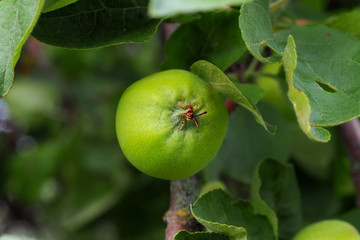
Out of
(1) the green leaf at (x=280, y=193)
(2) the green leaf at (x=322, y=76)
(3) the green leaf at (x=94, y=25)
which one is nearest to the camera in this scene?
(2) the green leaf at (x=322, y=76)

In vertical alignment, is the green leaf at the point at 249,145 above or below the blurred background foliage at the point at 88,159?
above

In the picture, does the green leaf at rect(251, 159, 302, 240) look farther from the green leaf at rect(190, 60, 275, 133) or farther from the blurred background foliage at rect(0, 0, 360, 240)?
the blurred background foliage at rect(0, 0, 360, 240)

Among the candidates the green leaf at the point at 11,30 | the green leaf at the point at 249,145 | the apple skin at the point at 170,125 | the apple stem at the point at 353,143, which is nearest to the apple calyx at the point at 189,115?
the apple skin at the point at 170,125

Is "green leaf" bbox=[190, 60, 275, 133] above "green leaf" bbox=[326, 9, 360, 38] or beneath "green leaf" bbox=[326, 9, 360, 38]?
above

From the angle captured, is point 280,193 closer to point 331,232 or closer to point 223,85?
point 331,232

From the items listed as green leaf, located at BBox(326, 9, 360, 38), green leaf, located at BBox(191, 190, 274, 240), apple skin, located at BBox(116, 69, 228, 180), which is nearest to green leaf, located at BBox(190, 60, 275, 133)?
apple skin, located at BBox(116, 69, 228, 180)

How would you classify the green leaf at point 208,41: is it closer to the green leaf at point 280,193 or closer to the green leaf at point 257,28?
the green leaf at point 257,28
